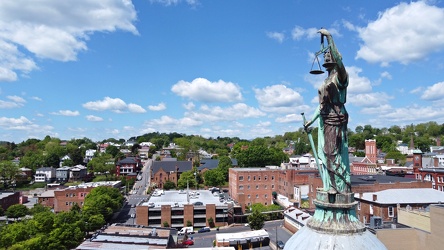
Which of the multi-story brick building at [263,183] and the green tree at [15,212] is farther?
the multi-story brick building at [263,183]

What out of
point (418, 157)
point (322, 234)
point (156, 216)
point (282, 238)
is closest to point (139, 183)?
point (156, 216)

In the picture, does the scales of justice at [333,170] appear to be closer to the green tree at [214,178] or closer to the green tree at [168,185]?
the green tree at [214,178]

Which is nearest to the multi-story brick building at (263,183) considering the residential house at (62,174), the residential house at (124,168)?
the residential house at (124,168)

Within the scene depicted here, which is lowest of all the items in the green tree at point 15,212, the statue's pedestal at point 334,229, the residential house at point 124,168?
the green tree at point 15,212

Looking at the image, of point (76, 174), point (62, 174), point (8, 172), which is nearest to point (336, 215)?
point (76, 174)

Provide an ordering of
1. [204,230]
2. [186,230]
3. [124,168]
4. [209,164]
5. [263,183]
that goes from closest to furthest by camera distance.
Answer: [186,230]
[204,230]
[263,183]
[209,164]
[124,168]

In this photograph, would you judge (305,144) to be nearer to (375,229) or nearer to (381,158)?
(381,158)

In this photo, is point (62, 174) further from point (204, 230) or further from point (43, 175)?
point (204, 230)
